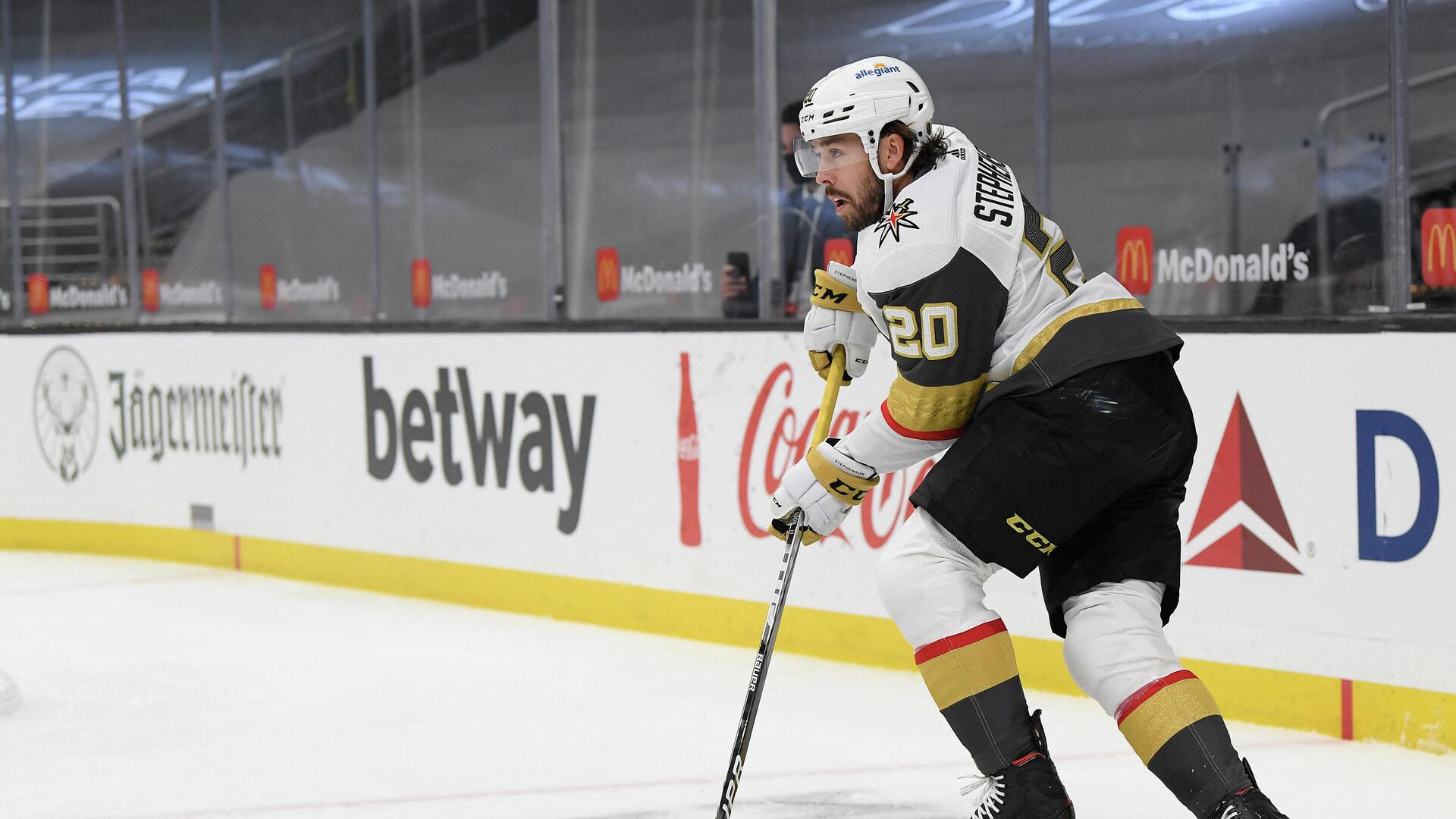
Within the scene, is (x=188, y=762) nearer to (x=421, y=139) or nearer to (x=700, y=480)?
(x=700, y=480)

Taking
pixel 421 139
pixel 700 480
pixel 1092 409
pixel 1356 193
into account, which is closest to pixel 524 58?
pixel 421 139

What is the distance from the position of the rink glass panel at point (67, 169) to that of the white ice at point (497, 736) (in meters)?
2.71

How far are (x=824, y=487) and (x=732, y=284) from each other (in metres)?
2.83

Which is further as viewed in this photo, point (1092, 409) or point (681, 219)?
point (681, 219)

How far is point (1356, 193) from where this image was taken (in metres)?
4.02

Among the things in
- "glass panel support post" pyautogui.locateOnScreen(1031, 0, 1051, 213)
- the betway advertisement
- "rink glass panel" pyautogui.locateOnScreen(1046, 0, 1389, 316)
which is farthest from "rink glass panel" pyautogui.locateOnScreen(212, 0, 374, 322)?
"rink glass panel" pyautogui.locateOnScreen(1046, 0, 1389, 316)

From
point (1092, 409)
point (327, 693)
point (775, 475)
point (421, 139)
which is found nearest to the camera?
point (1092, 409)

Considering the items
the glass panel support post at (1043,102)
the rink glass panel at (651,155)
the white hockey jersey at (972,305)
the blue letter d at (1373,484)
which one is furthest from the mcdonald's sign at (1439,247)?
the rink glass panel at (651,155)

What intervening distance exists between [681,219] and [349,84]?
6.15 feet

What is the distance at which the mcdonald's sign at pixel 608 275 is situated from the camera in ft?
18.7

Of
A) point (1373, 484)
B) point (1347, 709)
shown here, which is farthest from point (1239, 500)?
point (1347, 709)

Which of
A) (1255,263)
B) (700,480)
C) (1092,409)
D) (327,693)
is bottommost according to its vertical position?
(327,693)

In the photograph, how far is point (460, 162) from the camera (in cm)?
636

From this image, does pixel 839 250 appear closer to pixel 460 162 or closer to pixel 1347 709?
pixel 460 162
